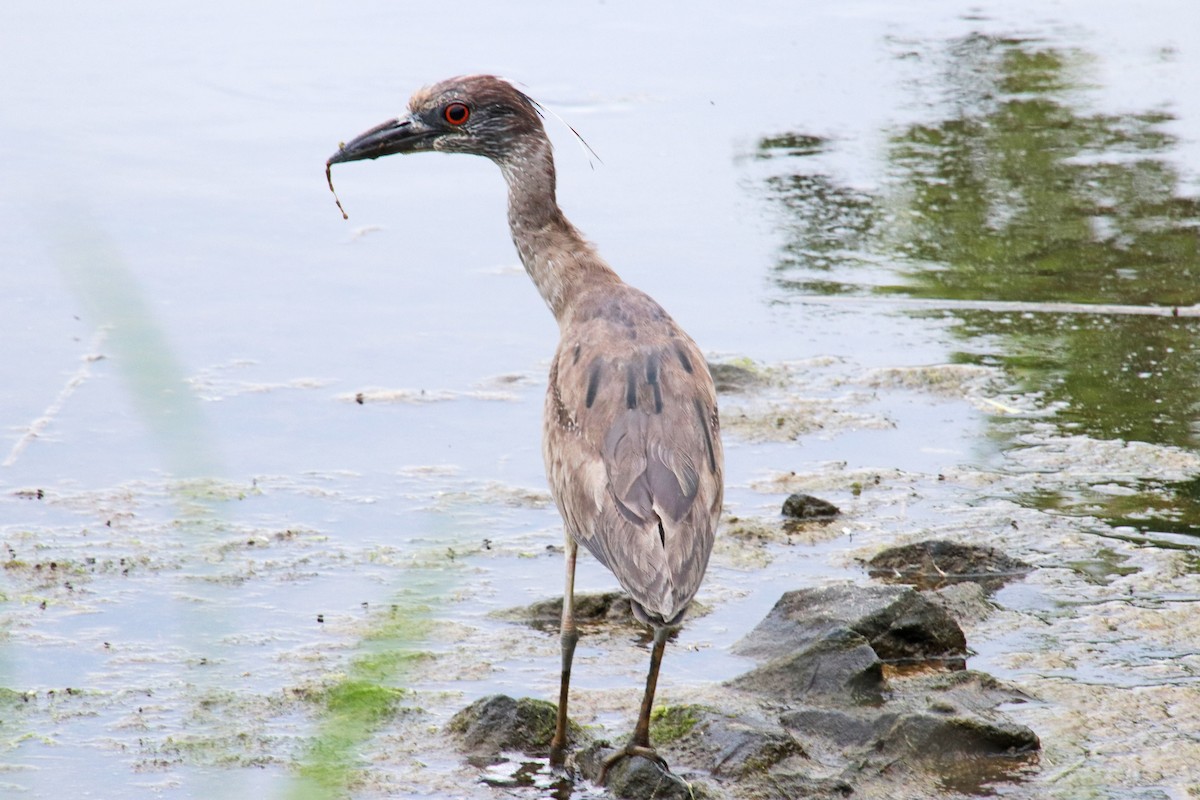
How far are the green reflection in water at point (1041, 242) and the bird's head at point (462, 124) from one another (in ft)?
8.80

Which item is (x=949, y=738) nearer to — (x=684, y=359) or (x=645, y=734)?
(x=645, y=734)

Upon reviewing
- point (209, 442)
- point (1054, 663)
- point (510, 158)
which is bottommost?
point (1054, 663)

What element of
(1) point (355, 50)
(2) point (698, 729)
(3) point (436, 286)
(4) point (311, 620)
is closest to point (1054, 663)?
(2) point (698, 729)

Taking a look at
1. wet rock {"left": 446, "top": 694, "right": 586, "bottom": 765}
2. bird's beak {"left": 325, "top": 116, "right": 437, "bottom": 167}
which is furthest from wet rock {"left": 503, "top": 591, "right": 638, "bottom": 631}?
bird's beak {"left": 325, "top": 116, "right": 437, "bottom": 167}

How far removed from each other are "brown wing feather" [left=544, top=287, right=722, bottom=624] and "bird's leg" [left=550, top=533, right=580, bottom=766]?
14cm

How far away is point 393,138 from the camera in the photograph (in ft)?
19.2

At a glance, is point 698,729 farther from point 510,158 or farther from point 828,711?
point 510,158

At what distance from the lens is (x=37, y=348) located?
778 centimetres

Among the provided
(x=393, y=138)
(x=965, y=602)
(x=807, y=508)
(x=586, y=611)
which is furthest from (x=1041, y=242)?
(x=586, y=611)

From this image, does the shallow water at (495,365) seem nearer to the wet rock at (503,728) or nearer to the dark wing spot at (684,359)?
the wet rock at (503,728)

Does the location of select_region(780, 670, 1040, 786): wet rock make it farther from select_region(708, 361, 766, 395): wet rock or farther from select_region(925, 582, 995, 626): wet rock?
select_region(708, 361, 766, 395): wet rock

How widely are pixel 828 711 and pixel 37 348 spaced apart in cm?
471

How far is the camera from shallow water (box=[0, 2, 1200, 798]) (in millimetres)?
4605

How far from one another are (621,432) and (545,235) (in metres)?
1.39
